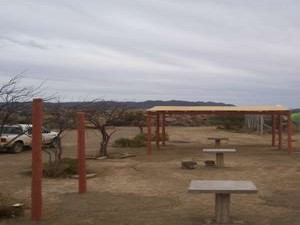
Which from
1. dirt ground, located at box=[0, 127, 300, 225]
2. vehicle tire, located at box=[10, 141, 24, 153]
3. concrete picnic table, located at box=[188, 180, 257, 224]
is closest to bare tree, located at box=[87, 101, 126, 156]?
dirt ground, located at box=[0, 127, 300, 225]

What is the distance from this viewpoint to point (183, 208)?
35.9 ft

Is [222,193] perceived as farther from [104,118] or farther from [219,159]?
[104,118]

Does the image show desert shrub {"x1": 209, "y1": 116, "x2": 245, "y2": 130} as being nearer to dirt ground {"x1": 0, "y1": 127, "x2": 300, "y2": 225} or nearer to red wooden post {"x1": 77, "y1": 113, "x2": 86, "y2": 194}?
dirt ground {"x1": 0, "y1": 127, "x2": 300, "y2": 225}

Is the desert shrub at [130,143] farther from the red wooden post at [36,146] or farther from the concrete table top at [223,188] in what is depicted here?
the red wooden post at [36,146]

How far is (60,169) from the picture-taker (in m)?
16.3

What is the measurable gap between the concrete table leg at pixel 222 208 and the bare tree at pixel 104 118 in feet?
47.8

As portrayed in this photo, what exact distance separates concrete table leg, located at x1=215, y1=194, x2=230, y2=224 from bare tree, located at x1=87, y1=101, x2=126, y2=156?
1458 centimetres

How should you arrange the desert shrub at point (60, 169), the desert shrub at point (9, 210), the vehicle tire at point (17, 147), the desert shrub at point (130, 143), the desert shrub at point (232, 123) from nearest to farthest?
the desert shrub at point (9, 210) → the desert shrub at point (60, 169) → the vehicle tire at point (17, 147) → the desert shrub at point (130, 143) → the desert shrub at point (232, 123)

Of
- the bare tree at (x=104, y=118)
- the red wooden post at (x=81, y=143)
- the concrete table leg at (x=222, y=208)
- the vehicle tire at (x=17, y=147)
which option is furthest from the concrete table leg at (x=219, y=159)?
the vehicle tire at (x=17, y=147)

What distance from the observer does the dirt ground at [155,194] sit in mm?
9953

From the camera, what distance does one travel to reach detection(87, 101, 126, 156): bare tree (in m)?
23.9

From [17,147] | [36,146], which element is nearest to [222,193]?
[36,146]

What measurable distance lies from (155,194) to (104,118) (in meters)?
14.9

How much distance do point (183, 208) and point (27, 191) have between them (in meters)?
4.14
